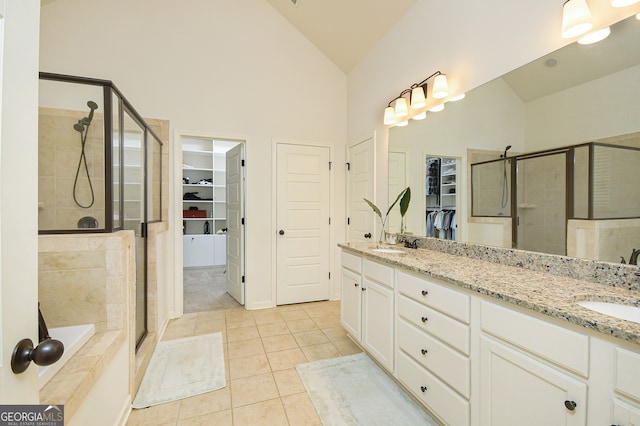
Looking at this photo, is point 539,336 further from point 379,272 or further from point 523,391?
point 379,272

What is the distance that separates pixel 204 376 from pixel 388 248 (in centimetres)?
176

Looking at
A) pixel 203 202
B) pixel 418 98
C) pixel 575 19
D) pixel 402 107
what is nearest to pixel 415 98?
pixel 418 98

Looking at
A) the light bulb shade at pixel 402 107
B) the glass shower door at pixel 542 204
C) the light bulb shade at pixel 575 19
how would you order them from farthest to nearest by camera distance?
the light bulb shade at pixel 402 107, the glass shower door at pixel 542 204, the light bulb shade at pixel 575 19

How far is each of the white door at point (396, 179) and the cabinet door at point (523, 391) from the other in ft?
5.55

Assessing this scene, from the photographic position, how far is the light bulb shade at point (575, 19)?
52.7 inches

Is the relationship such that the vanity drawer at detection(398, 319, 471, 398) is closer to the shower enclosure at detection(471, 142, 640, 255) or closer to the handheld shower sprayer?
the shower enclosure at detection(471, 142, 640, 255)

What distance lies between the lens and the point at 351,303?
253cm

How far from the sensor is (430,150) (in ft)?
8.23

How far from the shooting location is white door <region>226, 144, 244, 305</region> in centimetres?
358

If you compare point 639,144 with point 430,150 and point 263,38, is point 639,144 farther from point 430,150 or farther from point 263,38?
point 263,38

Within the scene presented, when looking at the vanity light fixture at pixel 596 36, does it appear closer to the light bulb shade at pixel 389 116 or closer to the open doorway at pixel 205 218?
the light bulb shade at pixel 389 116

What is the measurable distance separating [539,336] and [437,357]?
1.97 ft

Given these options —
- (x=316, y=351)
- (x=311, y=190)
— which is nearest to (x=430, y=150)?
(x=311, y=190)

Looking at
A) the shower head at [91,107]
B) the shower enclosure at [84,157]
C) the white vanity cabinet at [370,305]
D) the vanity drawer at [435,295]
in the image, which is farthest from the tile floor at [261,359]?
the shower head at [91,107]
